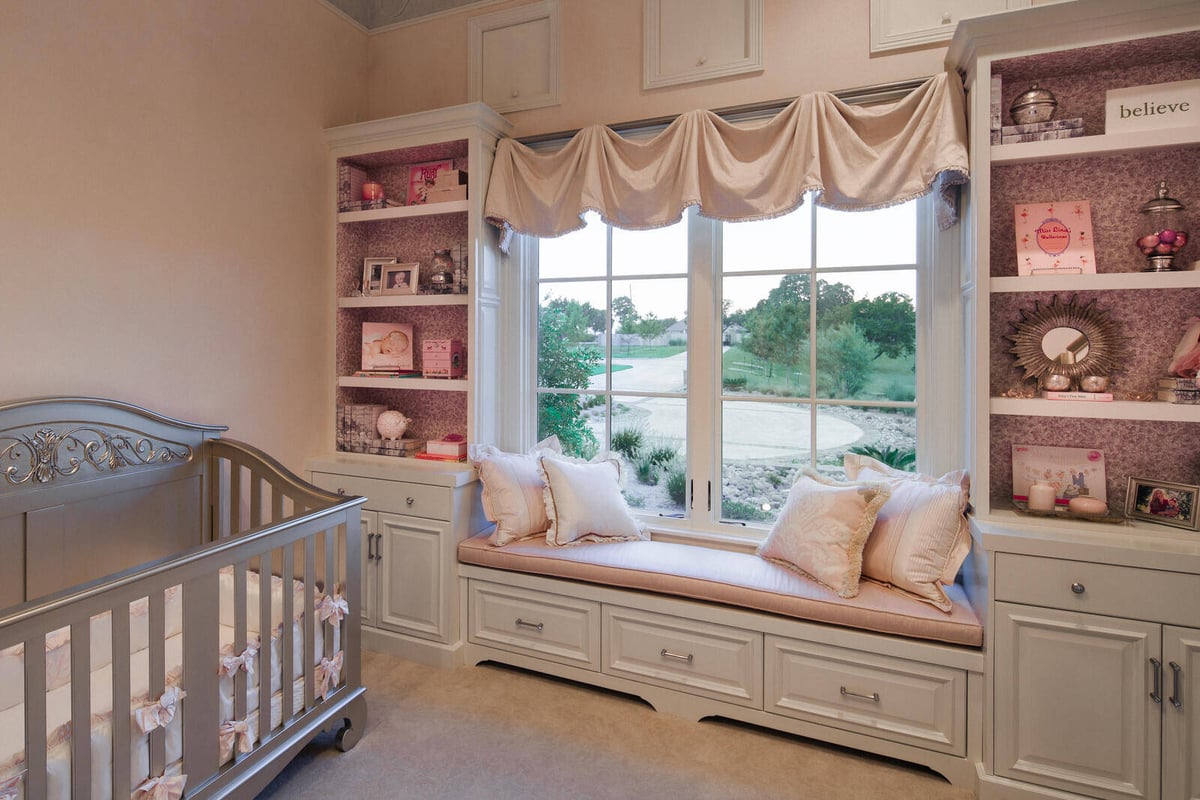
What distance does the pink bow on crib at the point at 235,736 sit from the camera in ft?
5.26

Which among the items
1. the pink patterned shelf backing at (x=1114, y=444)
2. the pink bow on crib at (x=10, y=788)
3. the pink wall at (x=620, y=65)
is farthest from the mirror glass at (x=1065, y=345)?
the pink bow on crib at (x=10, y=788)

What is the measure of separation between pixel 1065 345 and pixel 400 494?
2.50 m

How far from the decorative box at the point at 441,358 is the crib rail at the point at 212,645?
2.71 feet

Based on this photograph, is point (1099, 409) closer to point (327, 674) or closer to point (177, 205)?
point (327, 674)

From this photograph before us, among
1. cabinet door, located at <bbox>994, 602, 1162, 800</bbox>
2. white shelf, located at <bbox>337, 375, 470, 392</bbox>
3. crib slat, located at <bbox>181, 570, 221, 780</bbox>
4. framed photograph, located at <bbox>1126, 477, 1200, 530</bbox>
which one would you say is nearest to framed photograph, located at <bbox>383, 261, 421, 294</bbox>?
white shelf, located at <bbox>337, 375, 470, 392</bbox>

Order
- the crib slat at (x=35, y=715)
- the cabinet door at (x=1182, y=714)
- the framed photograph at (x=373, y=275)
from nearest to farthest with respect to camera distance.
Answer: the crib slat at (x=35, y=715), the cabinet door at (x=1182, y=714), the framed photograph at (x=373, y=275)

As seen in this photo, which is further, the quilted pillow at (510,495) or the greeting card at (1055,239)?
the quilted pillow at (510,495)

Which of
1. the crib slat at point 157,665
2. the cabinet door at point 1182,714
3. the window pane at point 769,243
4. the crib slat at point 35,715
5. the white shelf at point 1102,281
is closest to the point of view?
the crib slat at point 35,715

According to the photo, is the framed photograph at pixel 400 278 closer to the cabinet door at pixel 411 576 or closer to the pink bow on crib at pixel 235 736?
the cabinet door at pixel 411 576

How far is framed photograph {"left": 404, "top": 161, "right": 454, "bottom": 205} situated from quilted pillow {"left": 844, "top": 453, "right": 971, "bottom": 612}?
7.73 feet

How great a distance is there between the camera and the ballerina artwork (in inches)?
71.9

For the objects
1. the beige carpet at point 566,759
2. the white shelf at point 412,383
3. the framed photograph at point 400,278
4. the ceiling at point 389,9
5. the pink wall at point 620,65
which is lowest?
the beige carpet at point 566,759

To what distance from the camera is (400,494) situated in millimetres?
2607

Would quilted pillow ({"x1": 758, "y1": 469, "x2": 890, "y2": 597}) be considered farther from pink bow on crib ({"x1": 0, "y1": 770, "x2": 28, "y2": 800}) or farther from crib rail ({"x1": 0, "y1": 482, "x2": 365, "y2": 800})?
pink bow on crib ({"x1": 0, "y1": 770, "x2": 28, "y2": 800})
